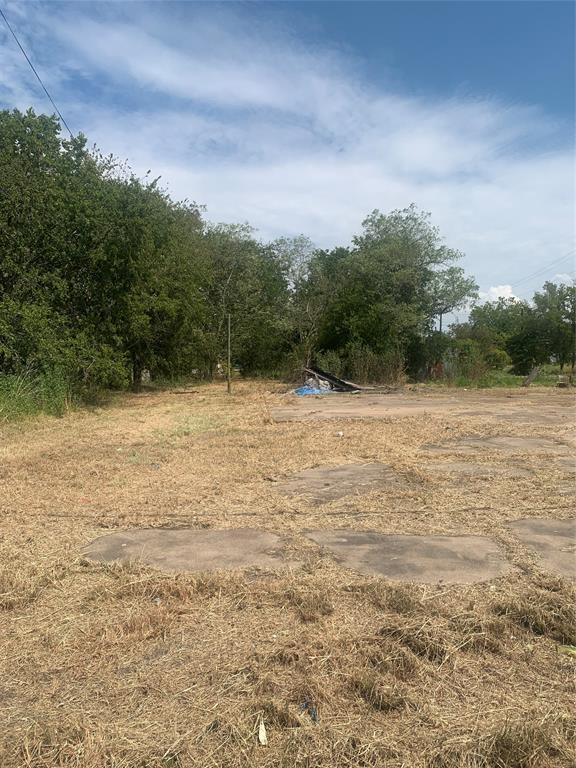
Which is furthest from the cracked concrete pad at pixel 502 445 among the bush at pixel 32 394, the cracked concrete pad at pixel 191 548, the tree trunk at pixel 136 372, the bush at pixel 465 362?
the bush at pixel 465 362

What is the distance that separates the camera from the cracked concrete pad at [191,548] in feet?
11.3

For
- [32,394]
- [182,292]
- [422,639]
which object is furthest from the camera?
[182,292]

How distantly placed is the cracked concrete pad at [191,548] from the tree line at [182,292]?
28.1 feet

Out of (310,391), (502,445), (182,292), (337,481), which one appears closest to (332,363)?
(310,391)

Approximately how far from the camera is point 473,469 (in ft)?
20.0

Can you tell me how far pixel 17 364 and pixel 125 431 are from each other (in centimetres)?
357

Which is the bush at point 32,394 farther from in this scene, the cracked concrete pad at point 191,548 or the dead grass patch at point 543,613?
the dead grass patch at point 543,613

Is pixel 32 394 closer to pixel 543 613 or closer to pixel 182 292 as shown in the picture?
pixel 182 292

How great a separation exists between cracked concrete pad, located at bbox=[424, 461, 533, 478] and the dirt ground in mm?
379

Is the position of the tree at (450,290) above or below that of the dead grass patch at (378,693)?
above

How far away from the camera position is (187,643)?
98.3 inches

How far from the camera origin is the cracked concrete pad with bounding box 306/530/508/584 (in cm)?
318

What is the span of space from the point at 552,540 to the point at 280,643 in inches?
88.4

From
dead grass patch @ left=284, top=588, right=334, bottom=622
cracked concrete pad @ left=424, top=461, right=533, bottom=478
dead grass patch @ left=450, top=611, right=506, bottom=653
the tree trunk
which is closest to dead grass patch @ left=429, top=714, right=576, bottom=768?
dead grass patch @ left=450, top=611, right=506, bottom=653
